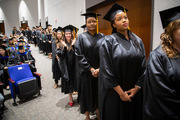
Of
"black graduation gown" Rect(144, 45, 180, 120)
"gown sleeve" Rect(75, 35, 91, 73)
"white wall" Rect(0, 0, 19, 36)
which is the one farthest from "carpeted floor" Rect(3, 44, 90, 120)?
"white wall" Rect(0, 0, 19, 36)

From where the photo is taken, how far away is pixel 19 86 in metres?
3.31

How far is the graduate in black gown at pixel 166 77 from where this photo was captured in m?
1.11

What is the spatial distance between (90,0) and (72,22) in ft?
7.03

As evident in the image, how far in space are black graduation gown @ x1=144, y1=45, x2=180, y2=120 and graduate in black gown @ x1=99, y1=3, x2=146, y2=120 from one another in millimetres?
295

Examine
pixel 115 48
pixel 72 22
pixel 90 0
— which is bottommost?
pixel 115 48

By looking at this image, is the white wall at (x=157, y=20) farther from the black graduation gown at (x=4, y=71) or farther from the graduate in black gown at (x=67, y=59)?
the black graduation gown at (x=4, y=71)

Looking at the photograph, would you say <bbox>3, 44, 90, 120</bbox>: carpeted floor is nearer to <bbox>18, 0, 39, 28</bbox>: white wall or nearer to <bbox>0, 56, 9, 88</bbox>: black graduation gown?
<bbox>0, 56, 9, 88</bbox>: black graduation gown

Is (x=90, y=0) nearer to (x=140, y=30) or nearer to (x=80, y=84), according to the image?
(x=140, y=30)

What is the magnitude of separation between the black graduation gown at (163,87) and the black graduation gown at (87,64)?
1124mm

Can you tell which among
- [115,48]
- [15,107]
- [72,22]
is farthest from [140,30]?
[72,22]

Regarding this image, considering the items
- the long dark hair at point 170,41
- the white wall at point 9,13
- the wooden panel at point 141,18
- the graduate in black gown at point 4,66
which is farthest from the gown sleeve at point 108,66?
the white wall at point 9,13

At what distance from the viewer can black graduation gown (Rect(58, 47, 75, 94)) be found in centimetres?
304

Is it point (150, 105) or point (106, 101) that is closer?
point (150, 105)

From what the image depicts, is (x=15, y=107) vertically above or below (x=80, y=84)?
below
